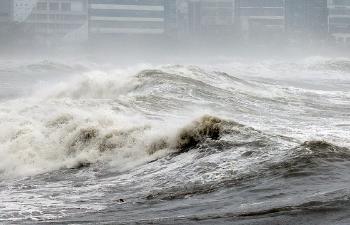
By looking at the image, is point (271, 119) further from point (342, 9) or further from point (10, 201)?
point (342, 9)

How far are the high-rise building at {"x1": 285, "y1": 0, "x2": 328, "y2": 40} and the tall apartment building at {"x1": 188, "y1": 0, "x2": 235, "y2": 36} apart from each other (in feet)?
32.6

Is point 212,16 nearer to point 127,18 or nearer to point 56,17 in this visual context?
point 127,18

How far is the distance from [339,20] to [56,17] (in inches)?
1890

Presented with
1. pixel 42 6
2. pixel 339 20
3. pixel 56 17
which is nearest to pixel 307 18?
pixel 339 20

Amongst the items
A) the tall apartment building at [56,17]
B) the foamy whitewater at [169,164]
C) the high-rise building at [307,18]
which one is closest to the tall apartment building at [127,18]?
the tall apartment building at [56,17]

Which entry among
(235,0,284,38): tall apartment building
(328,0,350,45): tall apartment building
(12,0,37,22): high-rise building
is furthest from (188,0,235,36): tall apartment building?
(12,0,37,22): high-rise building

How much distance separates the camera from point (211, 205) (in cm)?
735

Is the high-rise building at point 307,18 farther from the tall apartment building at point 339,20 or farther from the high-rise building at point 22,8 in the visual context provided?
the high-rise building at point 22,8

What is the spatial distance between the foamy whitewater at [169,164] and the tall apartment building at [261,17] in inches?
3563

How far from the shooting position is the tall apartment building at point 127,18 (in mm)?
96375

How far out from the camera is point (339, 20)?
4309 inches

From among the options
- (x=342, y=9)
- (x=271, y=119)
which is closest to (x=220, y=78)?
(x=271, y=119)

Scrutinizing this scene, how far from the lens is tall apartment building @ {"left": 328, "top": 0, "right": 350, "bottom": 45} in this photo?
10803cm

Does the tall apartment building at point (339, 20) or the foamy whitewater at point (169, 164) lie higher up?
the tall apartment building at point (339, 20)
